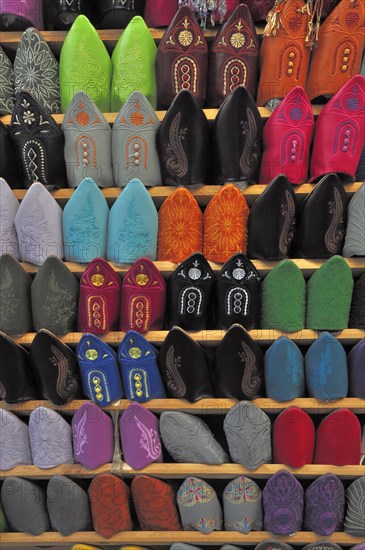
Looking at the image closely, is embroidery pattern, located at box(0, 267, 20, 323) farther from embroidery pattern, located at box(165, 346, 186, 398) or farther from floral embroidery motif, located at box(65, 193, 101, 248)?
embroidery pattern, located at box(165, 346, 186, 398)

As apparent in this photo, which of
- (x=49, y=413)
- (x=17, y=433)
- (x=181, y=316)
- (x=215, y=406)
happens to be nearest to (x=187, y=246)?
(x=181, y=316)

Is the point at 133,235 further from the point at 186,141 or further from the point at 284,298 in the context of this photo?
the point at 284,298

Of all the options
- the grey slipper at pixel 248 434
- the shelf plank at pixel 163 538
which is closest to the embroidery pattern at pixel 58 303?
the grey slipper at pixel 248 434

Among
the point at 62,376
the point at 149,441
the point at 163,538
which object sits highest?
the point at 62,376

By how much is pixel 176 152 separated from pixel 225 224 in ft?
0.76

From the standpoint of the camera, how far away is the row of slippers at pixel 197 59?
1.33 m

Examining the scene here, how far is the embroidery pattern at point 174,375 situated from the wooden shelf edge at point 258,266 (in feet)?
0.71

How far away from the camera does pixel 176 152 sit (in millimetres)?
1326

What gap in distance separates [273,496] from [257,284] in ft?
1.82

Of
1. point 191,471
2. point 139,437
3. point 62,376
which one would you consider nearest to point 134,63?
point 62,376

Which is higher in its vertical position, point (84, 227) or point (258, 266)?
point (84, 227)

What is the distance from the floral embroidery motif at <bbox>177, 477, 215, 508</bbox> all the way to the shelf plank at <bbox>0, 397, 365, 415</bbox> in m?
0.18

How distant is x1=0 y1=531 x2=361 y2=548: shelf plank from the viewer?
4.38ft

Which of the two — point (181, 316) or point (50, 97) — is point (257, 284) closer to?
point (181, 316)
